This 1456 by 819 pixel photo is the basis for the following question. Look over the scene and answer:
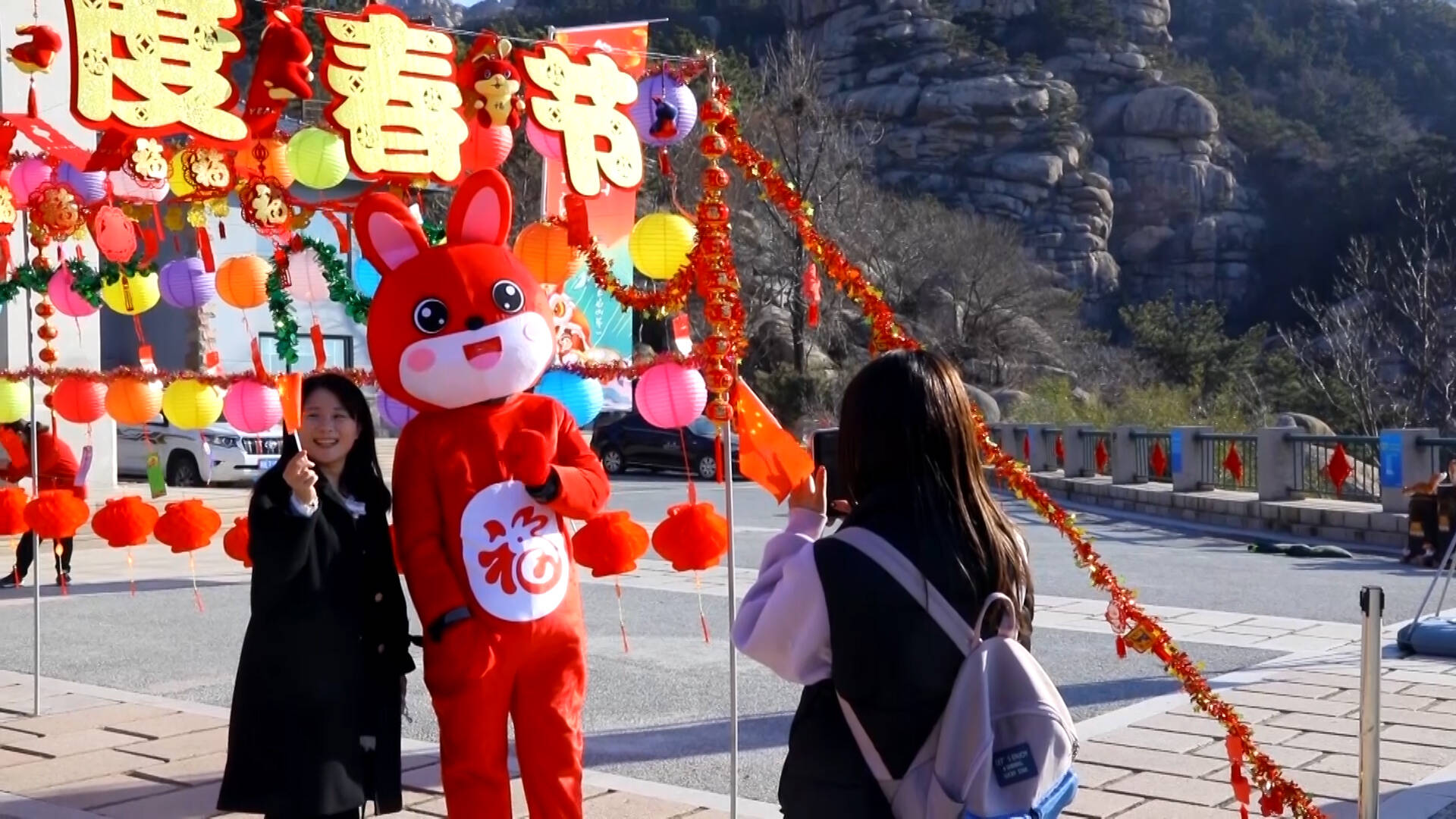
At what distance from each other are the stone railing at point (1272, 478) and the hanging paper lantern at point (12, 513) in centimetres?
1320

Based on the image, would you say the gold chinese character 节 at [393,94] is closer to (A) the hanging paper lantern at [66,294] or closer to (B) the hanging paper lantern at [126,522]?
(B) the hanging paper lantern at [126,522]

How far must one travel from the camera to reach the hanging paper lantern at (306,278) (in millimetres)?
5613

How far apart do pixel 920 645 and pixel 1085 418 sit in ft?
81.2

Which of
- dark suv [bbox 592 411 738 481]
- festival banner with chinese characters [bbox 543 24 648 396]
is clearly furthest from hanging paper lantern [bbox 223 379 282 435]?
dark suv [bbox 592 411 738 481]

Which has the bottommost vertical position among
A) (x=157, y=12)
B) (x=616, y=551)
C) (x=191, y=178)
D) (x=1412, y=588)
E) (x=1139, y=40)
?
(x=1412, y=588)

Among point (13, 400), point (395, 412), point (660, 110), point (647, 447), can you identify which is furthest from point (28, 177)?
point (647, 447)

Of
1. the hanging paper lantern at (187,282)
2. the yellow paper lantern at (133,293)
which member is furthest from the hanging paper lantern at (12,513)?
the hanging paper lantern at (187,282)

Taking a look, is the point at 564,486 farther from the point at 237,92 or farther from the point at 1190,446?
the point at 1190,446

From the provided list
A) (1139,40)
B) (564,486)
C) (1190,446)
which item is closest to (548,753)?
(564,486)

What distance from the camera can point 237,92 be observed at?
A: 15.3 feet

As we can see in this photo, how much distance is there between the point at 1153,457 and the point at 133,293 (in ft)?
53.0

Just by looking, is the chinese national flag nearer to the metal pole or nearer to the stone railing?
the metal pole

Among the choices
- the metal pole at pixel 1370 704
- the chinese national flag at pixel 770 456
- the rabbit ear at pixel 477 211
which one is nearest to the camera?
the chinese national flag at pixel 770 456

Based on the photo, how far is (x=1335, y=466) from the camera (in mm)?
15914
